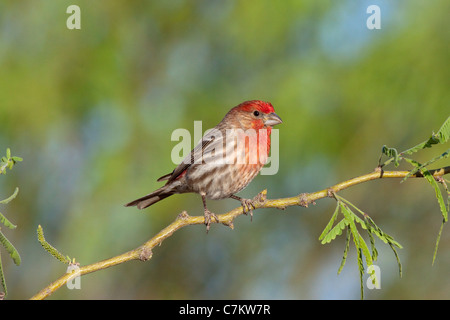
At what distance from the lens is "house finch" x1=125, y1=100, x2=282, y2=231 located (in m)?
6.17

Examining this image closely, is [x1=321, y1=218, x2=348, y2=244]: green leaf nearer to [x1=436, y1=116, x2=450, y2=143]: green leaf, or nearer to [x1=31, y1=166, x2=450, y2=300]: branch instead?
[x1=31, y1=166, x2=450, y2=300]: branch

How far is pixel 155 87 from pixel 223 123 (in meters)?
2.59

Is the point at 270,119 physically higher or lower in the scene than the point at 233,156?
higher

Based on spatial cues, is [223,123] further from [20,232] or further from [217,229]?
[20,232]

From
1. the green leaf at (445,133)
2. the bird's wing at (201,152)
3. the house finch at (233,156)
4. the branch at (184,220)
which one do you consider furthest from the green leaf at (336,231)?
the bird's wing at (201,152)

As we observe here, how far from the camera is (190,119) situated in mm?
8328

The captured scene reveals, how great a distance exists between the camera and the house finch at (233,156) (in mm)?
6172

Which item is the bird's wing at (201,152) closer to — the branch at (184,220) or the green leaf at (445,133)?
the branch at (184,220)

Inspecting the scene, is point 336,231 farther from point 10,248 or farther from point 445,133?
point 10,248

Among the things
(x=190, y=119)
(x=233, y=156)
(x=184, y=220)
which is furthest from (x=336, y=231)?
(x=190, y=119)

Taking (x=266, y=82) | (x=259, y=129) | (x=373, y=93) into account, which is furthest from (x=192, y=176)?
(x=373, y=93)

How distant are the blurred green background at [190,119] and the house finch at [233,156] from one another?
1313mm

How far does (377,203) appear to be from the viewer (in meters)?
9.59

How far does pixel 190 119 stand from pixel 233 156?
7.21ft
